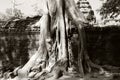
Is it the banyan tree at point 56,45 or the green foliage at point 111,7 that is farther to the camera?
the green foliage at point 111,7

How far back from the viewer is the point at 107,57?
10.1 metres

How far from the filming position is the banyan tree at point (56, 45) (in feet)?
26.5

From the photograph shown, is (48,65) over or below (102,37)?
below

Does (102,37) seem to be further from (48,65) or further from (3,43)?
(3,43)

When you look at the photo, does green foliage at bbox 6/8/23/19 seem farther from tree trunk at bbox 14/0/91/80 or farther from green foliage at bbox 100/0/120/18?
tree trunk at bbox 14/0/91/80

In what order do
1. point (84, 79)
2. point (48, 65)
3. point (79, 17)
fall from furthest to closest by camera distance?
1. point (79, 17)
2. point (48, 65)
3. point (84, 79)

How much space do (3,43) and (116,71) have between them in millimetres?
4417

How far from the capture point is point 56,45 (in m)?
8.55

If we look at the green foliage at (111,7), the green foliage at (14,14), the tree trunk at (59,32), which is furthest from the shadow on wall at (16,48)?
the green foliage at (14,14)

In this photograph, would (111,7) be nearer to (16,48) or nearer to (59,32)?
(59,32)

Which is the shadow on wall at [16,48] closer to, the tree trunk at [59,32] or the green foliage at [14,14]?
the tree trunk at [59,32]

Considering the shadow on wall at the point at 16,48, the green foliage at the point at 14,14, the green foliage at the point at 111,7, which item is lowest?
the shadow on wall at the point at 16,48

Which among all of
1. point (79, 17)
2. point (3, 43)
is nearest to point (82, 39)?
point (79, 17)

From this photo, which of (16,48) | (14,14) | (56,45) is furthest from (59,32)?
(14,14)
